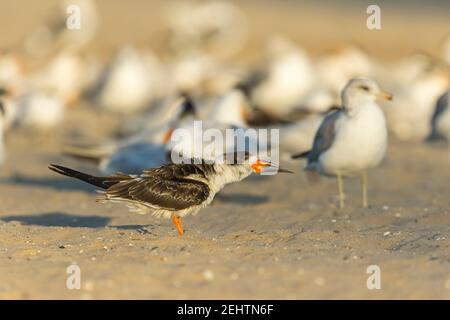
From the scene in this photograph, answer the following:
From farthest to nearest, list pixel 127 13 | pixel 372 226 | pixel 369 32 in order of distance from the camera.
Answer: pixel 127 13 < pixel 369 32 < pixel 372 226

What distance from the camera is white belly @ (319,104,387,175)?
28.6ft

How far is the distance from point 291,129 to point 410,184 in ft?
5.63

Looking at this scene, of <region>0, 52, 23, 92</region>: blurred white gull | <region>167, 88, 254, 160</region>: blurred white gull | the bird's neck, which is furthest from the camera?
<region>0, 52, 23, 92</region>: blurred white gull

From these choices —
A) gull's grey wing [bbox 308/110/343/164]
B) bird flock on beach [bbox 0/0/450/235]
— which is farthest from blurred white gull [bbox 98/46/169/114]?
gull's grey wing [bbox 308/110/343/164]

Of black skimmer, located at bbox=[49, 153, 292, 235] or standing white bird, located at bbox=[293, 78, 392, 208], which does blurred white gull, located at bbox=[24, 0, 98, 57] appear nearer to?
standing white bird, located at bbox=[293, 78, 392, 208]

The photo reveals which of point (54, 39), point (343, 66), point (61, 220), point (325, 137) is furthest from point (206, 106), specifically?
point (54, 39)

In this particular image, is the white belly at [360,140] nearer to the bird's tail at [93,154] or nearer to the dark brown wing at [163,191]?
→ the dark brown wing at [163,191]

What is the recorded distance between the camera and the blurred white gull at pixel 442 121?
1167 centimetres

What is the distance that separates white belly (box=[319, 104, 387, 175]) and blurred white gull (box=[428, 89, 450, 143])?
10.0 ft

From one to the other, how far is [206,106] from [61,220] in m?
7.15

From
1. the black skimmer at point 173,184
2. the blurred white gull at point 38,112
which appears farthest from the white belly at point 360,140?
the blurred white gull at point 38,112
